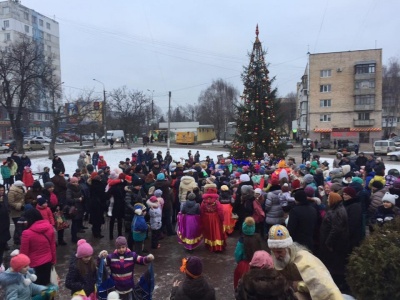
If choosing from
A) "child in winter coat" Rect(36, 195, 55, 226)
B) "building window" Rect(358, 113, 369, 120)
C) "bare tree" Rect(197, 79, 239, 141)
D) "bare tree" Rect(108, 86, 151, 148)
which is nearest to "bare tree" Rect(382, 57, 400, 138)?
"building window" Rect(358, 113, 369, 120)

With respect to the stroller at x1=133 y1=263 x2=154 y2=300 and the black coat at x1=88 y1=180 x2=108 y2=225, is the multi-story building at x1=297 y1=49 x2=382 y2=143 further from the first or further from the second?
the stroller at x1=133 y1=263 x2=154 y2=300

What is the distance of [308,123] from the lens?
56.1 meters

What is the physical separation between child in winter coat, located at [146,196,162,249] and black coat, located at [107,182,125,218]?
859 mm

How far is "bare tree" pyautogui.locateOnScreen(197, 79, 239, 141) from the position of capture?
65750mm

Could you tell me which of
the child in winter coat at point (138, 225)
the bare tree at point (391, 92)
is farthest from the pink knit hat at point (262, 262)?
the bare tree at point (391, 92)

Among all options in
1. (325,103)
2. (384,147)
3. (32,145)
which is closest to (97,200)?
(384,147)

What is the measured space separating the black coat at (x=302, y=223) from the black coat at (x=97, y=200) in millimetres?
5057

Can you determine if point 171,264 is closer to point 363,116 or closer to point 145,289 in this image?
point 145,289

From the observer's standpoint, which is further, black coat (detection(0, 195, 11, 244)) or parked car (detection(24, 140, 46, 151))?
parked car (detection(24, 140, 46, 151))

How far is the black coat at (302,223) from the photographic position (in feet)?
18.2

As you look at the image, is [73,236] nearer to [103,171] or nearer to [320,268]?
[103,171]

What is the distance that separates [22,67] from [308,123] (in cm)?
4418

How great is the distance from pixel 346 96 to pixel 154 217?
172 ft

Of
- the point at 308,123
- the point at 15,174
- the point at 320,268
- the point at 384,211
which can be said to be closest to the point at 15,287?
the point at 320,268
